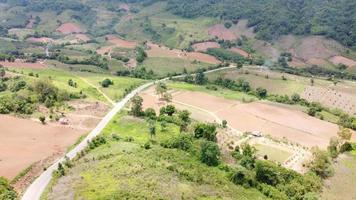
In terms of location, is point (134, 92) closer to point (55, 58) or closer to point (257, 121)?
point (257, 121)

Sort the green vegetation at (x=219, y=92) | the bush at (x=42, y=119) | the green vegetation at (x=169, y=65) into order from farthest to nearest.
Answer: the green vegetation at (x=169, y=65) → the green vegetation at (x=219, y=92) → the bush at (x=42, y=119)

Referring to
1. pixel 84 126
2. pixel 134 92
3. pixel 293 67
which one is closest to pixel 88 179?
pixel 84 126

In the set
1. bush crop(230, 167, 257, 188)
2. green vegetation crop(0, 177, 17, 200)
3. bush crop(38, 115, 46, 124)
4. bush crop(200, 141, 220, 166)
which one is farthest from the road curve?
bush crop(230, 167, 257, 188)

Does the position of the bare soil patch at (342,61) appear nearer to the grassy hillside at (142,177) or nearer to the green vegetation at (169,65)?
the green vegetation at (169,65)

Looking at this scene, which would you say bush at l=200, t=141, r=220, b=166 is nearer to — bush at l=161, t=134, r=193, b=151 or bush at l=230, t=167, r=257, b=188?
bush at l=161, t=134, r=193, b=151

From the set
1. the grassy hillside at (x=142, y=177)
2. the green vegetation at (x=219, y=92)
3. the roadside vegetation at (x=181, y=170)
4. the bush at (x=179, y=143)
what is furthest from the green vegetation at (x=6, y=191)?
the green vegetation at (x=219, y=92)

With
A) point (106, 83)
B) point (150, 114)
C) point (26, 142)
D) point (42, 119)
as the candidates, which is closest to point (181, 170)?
point (26, 142)
